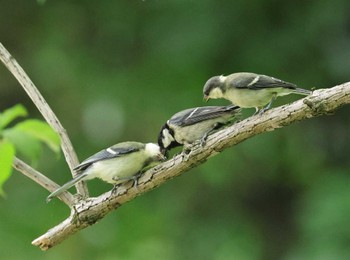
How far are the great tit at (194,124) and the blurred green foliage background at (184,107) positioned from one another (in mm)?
1862

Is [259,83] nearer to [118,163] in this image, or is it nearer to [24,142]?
[118,163]

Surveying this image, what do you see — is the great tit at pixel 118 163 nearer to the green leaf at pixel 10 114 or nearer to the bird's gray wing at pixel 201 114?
the bird's gray wing at pixel 201 114

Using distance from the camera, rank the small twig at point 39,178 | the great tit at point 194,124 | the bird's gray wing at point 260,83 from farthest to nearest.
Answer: the great tit at point 194,124
the bird's gray wing at point 260,83
the small twig at point 39,178

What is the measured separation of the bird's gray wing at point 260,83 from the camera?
3.10 m

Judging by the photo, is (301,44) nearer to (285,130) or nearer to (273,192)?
(285,130)

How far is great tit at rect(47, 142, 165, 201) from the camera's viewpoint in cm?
315

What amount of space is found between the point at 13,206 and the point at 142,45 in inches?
57.4

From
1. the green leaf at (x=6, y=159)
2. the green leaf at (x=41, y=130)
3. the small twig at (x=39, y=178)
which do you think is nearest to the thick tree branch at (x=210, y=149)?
the small twig at (x=39, y=178)

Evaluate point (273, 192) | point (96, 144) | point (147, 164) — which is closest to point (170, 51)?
point (96, 144)

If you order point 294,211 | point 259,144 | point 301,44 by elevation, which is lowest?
point 294,211

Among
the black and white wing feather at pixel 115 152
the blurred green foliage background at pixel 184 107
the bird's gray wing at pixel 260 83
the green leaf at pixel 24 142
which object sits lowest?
the blurred green foliage background at pixel 184 107

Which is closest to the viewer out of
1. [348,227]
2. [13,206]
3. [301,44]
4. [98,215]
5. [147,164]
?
[98,215]

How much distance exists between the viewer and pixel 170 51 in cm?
552

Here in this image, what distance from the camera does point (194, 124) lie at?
3254 millimetres
